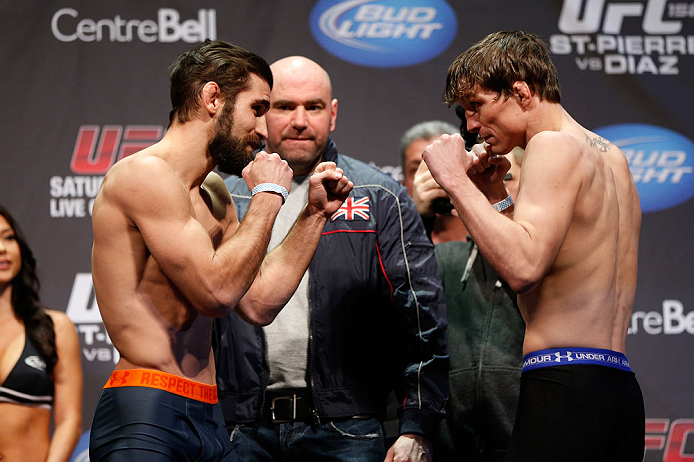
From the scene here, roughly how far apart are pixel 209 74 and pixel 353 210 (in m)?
0.83

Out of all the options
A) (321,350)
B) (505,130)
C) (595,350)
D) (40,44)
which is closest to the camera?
(595,350)

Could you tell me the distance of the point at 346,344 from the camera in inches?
109

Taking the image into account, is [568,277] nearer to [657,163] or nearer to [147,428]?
[147,428]

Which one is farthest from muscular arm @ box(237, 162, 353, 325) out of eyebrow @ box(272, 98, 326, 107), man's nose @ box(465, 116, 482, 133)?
eyebrow @ box(272, 98, 326, 107)

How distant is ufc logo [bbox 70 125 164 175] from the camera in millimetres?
3773

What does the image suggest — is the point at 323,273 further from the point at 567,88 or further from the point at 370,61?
the point at 567,88

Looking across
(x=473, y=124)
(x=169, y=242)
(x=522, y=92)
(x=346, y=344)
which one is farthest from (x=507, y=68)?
A: (x=346, y=344)

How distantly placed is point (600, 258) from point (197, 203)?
1141 millimetres

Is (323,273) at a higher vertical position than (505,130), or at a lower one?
lower

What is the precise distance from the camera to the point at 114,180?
79.6 inches

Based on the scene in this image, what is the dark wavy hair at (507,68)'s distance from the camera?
213 cm

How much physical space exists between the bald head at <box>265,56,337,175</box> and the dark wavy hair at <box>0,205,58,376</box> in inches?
52.5

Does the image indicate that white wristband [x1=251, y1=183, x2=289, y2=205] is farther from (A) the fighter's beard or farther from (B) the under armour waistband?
(B) the under armour waistband

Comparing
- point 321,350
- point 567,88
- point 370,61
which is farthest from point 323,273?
point 567,88
